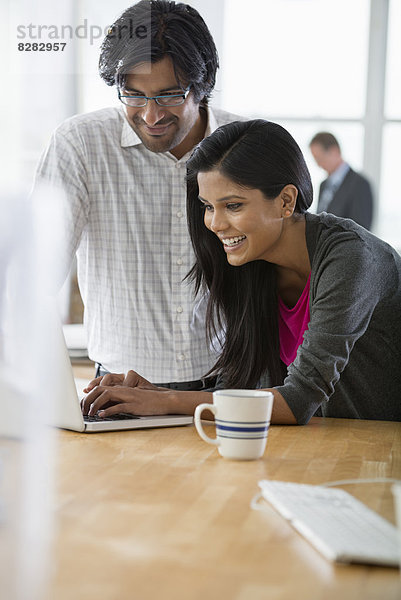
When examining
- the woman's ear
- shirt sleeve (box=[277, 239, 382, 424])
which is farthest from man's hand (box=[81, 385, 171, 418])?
the woman's ear

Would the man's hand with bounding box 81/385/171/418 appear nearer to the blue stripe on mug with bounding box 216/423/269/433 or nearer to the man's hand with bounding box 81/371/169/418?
the man's hand with bounding box 81/371/169/418

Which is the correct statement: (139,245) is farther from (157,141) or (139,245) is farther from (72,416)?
(72,416)

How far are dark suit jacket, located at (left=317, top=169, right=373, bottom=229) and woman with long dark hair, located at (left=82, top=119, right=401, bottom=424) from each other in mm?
3775

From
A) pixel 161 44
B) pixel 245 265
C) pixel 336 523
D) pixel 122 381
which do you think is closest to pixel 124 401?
pixel 122 381

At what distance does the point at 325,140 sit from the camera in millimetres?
A: 5625

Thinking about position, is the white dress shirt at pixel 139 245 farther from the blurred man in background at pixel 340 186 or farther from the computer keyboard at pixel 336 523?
the blurred man in background at pixel 340 186

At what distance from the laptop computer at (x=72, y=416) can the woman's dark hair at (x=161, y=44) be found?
2.75 ft

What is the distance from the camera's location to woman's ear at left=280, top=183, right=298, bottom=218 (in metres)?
1.75

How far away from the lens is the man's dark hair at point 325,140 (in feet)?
18.5

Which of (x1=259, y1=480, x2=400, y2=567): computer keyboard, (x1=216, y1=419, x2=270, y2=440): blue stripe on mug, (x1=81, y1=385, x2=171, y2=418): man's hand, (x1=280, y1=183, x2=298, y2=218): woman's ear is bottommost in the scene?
(x1=81, y1=385, x2=171, y2=418): man's hand

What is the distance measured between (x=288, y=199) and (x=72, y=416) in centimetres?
67

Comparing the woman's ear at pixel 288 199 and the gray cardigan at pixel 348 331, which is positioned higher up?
the woman's ear at pixel 288 199

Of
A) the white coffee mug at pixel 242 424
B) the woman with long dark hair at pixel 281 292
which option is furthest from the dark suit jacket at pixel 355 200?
the white coffee mug at pixel 242 424

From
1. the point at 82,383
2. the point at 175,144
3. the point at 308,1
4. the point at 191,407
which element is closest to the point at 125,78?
the point at 175,144
